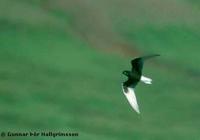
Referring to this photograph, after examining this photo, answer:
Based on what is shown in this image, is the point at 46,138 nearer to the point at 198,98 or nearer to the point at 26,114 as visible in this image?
the point at 26,114

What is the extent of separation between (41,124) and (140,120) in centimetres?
46

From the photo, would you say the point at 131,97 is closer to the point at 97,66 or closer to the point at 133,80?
the point at 133,80

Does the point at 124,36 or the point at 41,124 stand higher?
the point at 124,36

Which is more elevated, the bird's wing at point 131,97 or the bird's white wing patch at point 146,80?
the bird's white wing patch at point 146,80

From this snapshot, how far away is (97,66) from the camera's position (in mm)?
2986

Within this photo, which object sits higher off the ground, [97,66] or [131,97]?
[97,66]

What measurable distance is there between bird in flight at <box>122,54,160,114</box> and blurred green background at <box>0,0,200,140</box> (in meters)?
0.03

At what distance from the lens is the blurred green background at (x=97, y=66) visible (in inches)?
116

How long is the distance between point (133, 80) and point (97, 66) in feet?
0.59

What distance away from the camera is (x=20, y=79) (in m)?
2.96

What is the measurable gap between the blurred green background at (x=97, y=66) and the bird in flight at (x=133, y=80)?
3 centimetres

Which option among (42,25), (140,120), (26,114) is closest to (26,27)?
(42,25)

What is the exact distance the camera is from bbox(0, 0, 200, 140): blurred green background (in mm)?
2945

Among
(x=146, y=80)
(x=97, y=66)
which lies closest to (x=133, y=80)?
(x=146, y=80)
